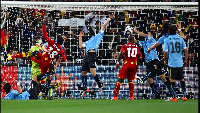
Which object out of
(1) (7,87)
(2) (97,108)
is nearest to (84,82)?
(1) (7,87)

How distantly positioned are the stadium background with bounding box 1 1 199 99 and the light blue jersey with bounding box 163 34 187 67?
2515mm

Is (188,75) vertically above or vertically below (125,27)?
below

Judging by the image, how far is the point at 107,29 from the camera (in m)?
12.4

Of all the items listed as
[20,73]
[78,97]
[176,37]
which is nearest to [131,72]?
[176,37]

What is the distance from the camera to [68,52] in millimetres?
12344

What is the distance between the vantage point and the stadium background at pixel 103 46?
11.9m

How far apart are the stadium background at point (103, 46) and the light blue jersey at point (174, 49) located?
8.25 ft

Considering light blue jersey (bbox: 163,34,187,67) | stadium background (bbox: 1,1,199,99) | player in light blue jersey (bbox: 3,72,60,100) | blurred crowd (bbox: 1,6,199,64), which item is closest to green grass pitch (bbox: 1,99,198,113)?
light blue jersey (bbox: 163,34,187,67)

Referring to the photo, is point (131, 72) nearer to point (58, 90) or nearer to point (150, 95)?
point (150, 95)

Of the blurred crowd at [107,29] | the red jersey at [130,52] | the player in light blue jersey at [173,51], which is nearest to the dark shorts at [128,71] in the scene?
the red jersey at [130,52]

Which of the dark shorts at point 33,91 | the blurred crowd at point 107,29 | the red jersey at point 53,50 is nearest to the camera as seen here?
the red jersey at point 53,50

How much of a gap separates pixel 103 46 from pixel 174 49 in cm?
318

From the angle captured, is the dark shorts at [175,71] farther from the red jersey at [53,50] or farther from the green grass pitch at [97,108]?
the red jersey at [53,50]

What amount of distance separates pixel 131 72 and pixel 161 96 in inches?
84.6
